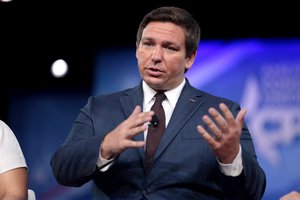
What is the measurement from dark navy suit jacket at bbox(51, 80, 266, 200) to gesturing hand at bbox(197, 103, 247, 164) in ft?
0.41

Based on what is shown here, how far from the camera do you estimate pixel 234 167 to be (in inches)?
94.0

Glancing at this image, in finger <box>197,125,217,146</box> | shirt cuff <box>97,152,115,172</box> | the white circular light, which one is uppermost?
finger <box>197,125,217,146</box>

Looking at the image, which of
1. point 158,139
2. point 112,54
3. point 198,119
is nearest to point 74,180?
point 158,139

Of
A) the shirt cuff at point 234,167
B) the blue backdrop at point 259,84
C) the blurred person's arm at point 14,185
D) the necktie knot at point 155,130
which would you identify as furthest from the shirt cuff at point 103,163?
the blue backdrop at point 259,84

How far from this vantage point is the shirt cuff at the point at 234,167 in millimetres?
2379

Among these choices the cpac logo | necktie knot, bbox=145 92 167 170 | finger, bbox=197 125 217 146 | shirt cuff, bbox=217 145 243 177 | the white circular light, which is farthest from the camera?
the white circular light

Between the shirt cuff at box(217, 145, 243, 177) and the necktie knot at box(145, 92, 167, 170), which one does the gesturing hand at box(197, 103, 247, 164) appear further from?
the necktie knot at box(145, 92, 167, 170)

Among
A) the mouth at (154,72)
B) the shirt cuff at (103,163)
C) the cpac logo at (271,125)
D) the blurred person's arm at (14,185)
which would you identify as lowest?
the cpac logo at (271,125)

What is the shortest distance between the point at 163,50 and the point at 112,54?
2649 mm

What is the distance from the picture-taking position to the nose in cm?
261

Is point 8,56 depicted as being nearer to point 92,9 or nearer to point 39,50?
point 39,50

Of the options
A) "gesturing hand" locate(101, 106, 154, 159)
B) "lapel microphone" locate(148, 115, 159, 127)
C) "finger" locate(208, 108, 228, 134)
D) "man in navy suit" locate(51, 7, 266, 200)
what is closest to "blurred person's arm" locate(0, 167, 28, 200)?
"man in navy suit" locate(51, 7, 266, 200)

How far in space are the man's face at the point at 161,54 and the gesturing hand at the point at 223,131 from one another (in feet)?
1.44

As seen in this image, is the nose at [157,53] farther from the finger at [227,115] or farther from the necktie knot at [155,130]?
the finger at [227,115]
